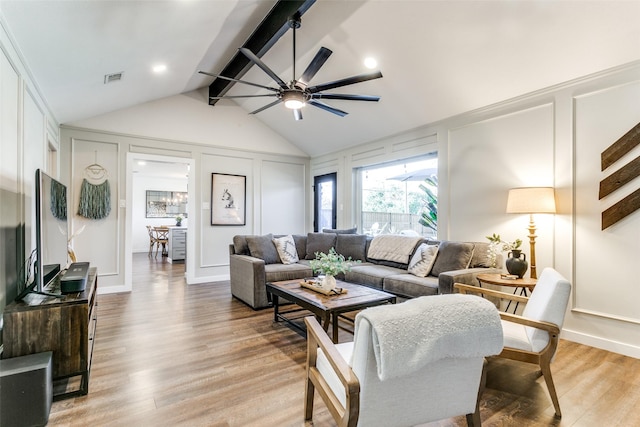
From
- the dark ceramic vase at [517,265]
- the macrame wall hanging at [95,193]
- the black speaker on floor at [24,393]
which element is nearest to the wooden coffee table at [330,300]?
the dark ceramic vase at [517,265]

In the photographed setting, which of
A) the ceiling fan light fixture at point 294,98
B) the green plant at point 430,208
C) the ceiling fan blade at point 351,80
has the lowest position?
the green plant at point 430,208

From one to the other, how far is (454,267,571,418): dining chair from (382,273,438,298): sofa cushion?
121 centimetres

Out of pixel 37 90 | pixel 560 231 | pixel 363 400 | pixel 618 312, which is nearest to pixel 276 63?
pixel 37 90

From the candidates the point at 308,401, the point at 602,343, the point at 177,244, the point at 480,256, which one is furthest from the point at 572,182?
the point at 177,244

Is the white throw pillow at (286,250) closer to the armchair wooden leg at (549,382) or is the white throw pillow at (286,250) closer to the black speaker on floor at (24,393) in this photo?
the black speaker on floor at (24,393)

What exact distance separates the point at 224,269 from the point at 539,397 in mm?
5105

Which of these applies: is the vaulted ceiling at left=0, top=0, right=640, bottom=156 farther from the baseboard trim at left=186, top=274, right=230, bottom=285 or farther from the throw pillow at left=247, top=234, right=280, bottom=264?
the baseboard trim at left=186, top=274, right=230, bottom=285

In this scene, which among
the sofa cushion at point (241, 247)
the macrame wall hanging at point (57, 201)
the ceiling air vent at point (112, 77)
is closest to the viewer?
the macrame wall hanging at point (57, 201)

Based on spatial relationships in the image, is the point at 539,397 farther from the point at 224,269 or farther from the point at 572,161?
the point at 224,269

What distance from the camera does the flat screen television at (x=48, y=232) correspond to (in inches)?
83.0

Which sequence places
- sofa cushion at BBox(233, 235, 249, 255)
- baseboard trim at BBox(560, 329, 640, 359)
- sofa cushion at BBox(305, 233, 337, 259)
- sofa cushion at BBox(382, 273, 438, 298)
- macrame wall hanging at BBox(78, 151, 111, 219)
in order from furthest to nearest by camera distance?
sofa cushion at BBox(305, 233, 337, 259)
macrame wall hanging at BBox(78, 151, 111, 219)
sofa cushion at BBox(233, 235, 249, 255)
sofa cushion at BBox(382, 273, 438, 298)
baseboard trim at BBox(560, 329, 640, 359)

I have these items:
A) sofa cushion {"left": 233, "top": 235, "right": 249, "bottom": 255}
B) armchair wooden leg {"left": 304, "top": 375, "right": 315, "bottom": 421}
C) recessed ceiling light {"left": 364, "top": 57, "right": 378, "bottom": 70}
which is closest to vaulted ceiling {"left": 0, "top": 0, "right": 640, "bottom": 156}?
recessed ceiling light {"left": 364, "top": 57, "right": 378, "bottom": 70}

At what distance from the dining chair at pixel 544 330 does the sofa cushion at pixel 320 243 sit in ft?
10.4

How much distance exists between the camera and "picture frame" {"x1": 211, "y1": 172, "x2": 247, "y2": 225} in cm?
596
